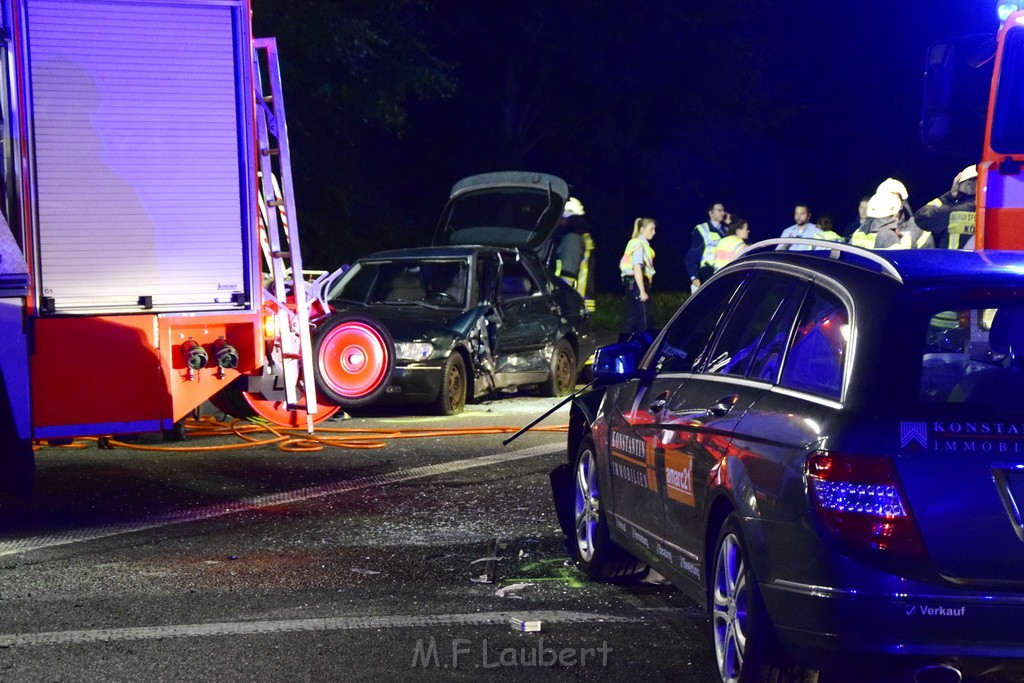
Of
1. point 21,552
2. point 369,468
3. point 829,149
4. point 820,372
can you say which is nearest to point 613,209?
point 829,149

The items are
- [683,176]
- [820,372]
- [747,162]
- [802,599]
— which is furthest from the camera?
[747,162]

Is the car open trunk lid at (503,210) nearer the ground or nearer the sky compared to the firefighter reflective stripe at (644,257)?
nearer the sky

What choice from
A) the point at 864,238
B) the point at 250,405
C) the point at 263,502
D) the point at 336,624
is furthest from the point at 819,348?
the point at 864,238

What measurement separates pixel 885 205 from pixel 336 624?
8.86 metres

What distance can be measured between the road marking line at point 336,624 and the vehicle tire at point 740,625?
42.7 inches

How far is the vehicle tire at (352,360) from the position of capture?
11.0m

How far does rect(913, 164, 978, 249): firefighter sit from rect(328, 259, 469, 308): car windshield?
13.3ft

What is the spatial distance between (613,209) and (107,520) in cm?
3310

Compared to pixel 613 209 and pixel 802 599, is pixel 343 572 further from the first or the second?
pixel 613 209

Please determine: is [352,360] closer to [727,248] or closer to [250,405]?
[250,405]

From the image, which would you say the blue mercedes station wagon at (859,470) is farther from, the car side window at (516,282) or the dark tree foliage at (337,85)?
the dark tree foliage at (337,85)

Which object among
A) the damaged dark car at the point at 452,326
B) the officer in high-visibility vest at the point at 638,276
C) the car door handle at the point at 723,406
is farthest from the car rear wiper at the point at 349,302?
the car door handle at the point at 723,406

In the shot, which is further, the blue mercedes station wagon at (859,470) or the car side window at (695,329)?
the car side window at (695,329)

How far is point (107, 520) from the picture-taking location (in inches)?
336
